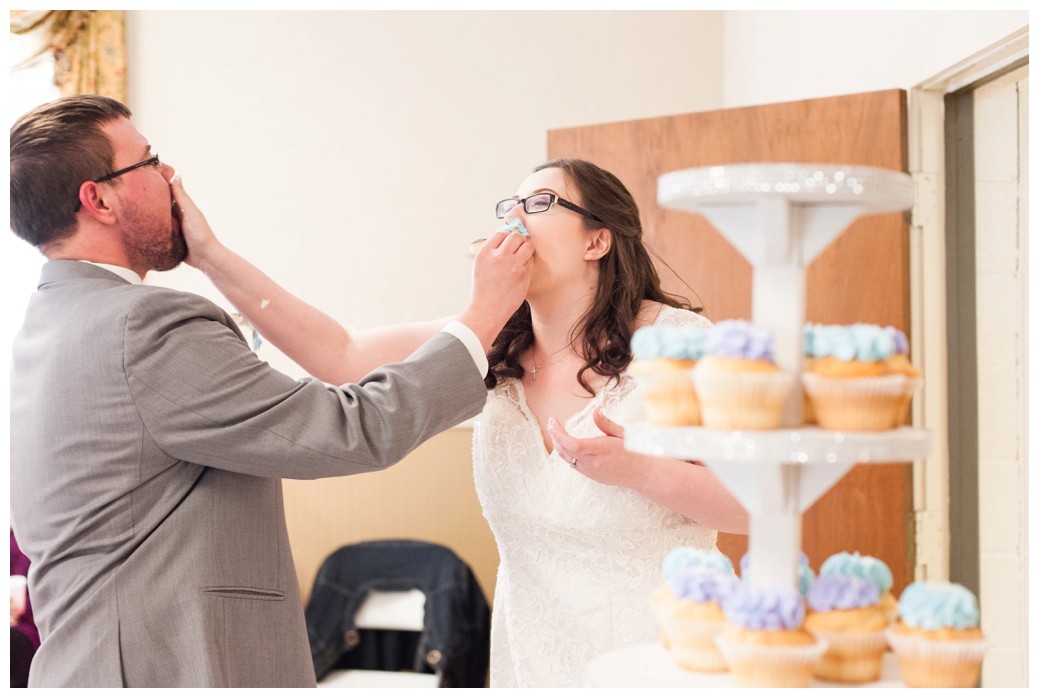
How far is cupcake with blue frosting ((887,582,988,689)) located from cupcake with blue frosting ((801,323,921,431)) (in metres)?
0.19

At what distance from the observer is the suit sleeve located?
1512 millimetres

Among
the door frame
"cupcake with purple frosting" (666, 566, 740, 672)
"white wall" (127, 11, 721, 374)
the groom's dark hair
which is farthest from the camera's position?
"white wall" (127, 11, 721, 374)

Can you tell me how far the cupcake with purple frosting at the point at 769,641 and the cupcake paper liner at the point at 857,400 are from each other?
0.19 metres

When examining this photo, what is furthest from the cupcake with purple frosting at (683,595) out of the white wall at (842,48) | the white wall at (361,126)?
the white wall at (361,126)

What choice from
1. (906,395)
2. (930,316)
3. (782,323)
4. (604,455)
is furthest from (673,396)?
(930,316)

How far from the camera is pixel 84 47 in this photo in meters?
4.02

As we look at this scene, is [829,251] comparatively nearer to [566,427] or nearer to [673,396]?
[566,427]

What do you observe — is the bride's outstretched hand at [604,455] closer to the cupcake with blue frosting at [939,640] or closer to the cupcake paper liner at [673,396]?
the cupcake paper liner at [673,396]

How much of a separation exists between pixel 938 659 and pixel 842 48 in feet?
8.39

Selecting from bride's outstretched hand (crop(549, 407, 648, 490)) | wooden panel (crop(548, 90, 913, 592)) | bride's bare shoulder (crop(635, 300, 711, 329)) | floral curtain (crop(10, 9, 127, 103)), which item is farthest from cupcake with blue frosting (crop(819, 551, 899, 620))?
floral curtain (crop(10, 9, 127, 103))

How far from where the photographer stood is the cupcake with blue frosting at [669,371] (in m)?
1.07

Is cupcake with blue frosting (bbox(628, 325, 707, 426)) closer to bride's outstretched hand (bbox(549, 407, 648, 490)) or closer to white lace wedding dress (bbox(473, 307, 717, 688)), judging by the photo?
bride's outstretched hand (bbox(549, 407, 648, 490))

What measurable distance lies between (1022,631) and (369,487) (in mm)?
2434

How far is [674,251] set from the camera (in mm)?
3162
